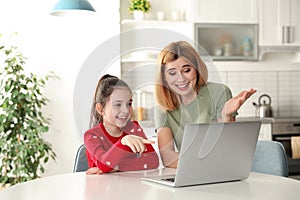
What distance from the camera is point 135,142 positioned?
1.81 m

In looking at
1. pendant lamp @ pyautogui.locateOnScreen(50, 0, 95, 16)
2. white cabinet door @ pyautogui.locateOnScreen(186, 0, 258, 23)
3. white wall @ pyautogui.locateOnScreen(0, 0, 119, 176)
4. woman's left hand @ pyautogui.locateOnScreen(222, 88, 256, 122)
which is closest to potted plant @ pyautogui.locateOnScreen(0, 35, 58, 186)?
white wall @ pyautogui.locateOnScreen(0, 0, 119, 176)

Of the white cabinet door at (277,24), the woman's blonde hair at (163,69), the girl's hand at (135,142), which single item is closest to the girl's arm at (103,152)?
the girl's hand at (135,142)

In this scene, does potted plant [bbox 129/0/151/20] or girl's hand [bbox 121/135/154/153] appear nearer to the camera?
girl's hand [bbox 121/135/154/153]

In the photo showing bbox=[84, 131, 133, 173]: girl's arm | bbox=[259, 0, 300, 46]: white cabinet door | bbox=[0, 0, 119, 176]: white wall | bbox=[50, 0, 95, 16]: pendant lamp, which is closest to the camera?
bbox=[84, 131, 133, 173]: girl's arm

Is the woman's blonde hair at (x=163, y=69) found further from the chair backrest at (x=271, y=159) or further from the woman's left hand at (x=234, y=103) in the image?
the chair backrest at (x=271, y=159)

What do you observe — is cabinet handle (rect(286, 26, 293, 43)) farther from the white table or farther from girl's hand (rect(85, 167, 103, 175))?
girl's hand (rect(85, 167, 103, 175))

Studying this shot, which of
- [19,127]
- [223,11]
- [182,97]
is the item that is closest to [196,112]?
[182,97]

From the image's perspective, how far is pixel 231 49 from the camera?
4949 mm

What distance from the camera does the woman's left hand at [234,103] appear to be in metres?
1.82

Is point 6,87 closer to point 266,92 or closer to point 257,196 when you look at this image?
point 266,92

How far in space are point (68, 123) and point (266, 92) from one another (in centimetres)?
192

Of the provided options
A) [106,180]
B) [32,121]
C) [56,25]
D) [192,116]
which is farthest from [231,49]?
[106,180]

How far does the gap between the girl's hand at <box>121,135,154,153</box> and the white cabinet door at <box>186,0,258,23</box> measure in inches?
122

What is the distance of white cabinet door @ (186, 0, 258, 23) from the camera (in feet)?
15.8
